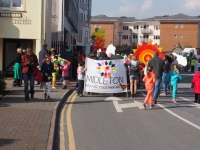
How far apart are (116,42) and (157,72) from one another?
95.8 meters

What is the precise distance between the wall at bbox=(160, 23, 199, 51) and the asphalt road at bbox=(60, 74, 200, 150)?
8490 centimetres

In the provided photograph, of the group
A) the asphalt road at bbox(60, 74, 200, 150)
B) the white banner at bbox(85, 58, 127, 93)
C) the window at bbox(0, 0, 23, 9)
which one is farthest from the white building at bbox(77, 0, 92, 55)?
the asphalt road at bbox(60, 74, 200, 150)

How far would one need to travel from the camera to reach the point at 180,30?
100 metres

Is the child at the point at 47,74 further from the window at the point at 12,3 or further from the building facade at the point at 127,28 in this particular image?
the building facade at the point at 127,28

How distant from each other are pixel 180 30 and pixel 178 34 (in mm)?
1059

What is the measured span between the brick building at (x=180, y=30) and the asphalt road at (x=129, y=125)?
278ft

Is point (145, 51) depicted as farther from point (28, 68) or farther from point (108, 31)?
point (108, 31)

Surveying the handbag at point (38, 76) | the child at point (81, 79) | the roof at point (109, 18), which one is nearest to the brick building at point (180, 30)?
the roof at point (109, 18)

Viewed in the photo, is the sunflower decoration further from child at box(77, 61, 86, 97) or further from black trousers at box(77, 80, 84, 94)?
black trousers at box(77, 80, 84, 94)

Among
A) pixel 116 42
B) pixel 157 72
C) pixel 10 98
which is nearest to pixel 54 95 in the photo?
pixel 10 98

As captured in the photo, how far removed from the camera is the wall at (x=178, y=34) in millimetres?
99875

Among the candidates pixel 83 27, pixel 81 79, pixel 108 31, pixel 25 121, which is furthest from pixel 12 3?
pixel 108 31

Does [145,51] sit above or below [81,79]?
above

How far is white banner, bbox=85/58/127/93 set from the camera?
1827 cm
